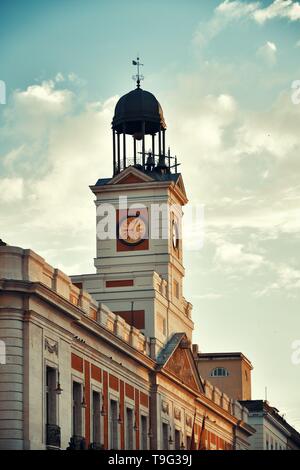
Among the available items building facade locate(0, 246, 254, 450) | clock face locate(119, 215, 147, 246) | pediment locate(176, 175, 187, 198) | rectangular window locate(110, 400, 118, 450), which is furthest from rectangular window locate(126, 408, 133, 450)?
pediment locate(176, 175, 187, 198)

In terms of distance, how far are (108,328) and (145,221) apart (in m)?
23.3

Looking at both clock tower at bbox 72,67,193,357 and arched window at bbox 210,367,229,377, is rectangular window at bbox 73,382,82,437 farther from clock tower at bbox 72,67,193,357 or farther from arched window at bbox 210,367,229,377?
arched window at bbox 210,367,229,377

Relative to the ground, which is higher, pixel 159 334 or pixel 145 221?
pixel 145 221

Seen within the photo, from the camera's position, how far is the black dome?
87188 mm

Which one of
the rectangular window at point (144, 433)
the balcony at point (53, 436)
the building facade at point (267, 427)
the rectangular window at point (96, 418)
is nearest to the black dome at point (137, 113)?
the rectangular window at point (144, 433)

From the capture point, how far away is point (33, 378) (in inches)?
2034

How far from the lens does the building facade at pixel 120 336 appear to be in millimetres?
51438

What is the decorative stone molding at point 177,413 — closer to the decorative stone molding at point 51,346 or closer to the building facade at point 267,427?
the decorative stone molding at point 51,346

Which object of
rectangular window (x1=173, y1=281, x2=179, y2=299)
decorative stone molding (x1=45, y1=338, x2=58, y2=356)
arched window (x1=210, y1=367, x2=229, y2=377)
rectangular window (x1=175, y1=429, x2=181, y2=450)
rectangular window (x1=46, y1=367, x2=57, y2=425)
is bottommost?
rectangular window (x1=46, y1=367, x2=57, y2=425)

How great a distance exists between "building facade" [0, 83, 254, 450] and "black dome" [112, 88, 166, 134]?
61mm
